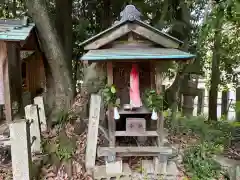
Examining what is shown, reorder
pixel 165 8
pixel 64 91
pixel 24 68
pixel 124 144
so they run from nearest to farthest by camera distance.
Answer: pixel 124 144 < pixel 64 91 < pixel 24 68 < pixel 165 8

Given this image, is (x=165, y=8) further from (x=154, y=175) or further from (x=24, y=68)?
(x=154, y=175)

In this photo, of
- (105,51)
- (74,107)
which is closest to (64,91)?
(74,107)

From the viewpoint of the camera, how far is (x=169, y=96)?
26.8ft

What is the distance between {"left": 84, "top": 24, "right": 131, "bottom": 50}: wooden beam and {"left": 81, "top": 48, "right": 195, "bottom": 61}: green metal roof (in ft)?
0.32

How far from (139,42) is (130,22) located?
0.40 metres

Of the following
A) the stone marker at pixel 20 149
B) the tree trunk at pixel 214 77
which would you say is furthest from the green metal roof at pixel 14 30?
the tree trunk at pixel 214 77

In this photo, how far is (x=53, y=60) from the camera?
6.28 metres

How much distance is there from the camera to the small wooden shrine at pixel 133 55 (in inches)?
169

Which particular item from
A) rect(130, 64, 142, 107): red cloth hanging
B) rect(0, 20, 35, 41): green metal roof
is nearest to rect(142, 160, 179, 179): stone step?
rect(130, 64, 142, 107): red cloth hanging

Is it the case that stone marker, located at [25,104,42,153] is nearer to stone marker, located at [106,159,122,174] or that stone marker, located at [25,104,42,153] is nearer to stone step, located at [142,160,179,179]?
stone marker, located at [106,159,122,174]

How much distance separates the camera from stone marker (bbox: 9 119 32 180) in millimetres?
3822

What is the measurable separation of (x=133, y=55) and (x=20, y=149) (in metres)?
2.17

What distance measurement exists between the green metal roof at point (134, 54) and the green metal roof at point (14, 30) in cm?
143

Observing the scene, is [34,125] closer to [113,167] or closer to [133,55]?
[113,167]
